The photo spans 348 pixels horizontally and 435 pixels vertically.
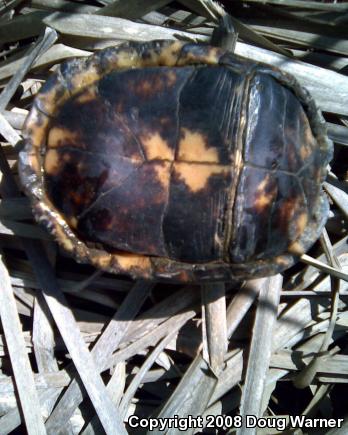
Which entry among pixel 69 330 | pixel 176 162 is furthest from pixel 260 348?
pixel 176 162

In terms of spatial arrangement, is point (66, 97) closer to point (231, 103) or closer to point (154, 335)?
point (231, 103)

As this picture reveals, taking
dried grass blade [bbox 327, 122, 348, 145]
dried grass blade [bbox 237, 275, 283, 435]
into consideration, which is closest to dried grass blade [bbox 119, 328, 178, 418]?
dried grass blade [bbox 237, 275, 283, 435]

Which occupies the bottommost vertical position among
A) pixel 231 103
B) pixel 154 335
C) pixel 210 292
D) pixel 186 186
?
pixel 154 335

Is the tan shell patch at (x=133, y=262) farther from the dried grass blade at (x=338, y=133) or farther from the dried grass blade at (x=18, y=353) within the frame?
the dried grass blade at (x=338, y=133)

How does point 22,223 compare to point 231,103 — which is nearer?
point 231,103

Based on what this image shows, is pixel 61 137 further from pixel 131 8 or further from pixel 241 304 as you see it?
pixel 241 304

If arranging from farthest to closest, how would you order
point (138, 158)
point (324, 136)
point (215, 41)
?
point (215, 41) → point (324, 136) → point (138, 158)

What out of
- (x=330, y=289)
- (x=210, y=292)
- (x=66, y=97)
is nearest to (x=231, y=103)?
(x=66, y=97)

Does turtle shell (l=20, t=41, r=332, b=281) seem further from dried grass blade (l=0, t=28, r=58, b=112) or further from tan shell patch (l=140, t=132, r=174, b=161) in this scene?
dried grass blade (l=0, t=28, r=58, b=112)

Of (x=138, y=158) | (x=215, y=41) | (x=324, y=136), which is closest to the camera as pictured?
(x=138, y=158)
